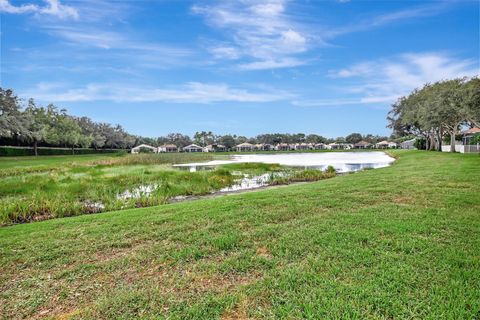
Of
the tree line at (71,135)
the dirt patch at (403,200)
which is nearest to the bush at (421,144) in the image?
the dirt patch at (403,200)

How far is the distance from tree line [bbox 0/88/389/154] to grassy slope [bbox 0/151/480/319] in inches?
1562

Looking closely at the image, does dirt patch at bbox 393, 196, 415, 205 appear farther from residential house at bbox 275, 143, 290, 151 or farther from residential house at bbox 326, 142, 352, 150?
residential house at bbox 326, 142, 352, 150

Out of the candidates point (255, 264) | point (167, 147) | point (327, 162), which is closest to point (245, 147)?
point (167, 147)

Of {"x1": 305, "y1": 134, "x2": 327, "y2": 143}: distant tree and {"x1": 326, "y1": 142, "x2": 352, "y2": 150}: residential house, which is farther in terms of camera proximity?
{"x1": 305, "y1": 134, "x2": 327, "y2": 143}: distant tree

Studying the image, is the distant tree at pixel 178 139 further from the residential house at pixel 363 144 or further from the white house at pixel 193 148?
the residential house at pixel 363 144

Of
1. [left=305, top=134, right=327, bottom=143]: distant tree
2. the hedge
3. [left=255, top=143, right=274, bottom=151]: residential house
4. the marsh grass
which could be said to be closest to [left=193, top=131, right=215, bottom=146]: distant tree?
[left=255, top=143, right=274, bottom=151]: residential house

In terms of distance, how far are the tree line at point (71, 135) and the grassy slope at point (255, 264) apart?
39670 mm

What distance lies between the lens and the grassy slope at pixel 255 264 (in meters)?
3.07

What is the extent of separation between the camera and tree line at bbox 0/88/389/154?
3934 cm

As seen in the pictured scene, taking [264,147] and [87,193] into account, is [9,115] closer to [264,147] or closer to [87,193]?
[87,193]

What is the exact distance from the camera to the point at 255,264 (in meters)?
4.05

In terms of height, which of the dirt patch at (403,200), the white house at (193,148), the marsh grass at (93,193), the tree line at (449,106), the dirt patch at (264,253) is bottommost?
the marsh grass at (93,193)

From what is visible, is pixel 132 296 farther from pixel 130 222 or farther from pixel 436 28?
pixel 436 28

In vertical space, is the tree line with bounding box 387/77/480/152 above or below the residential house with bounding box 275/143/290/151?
above
